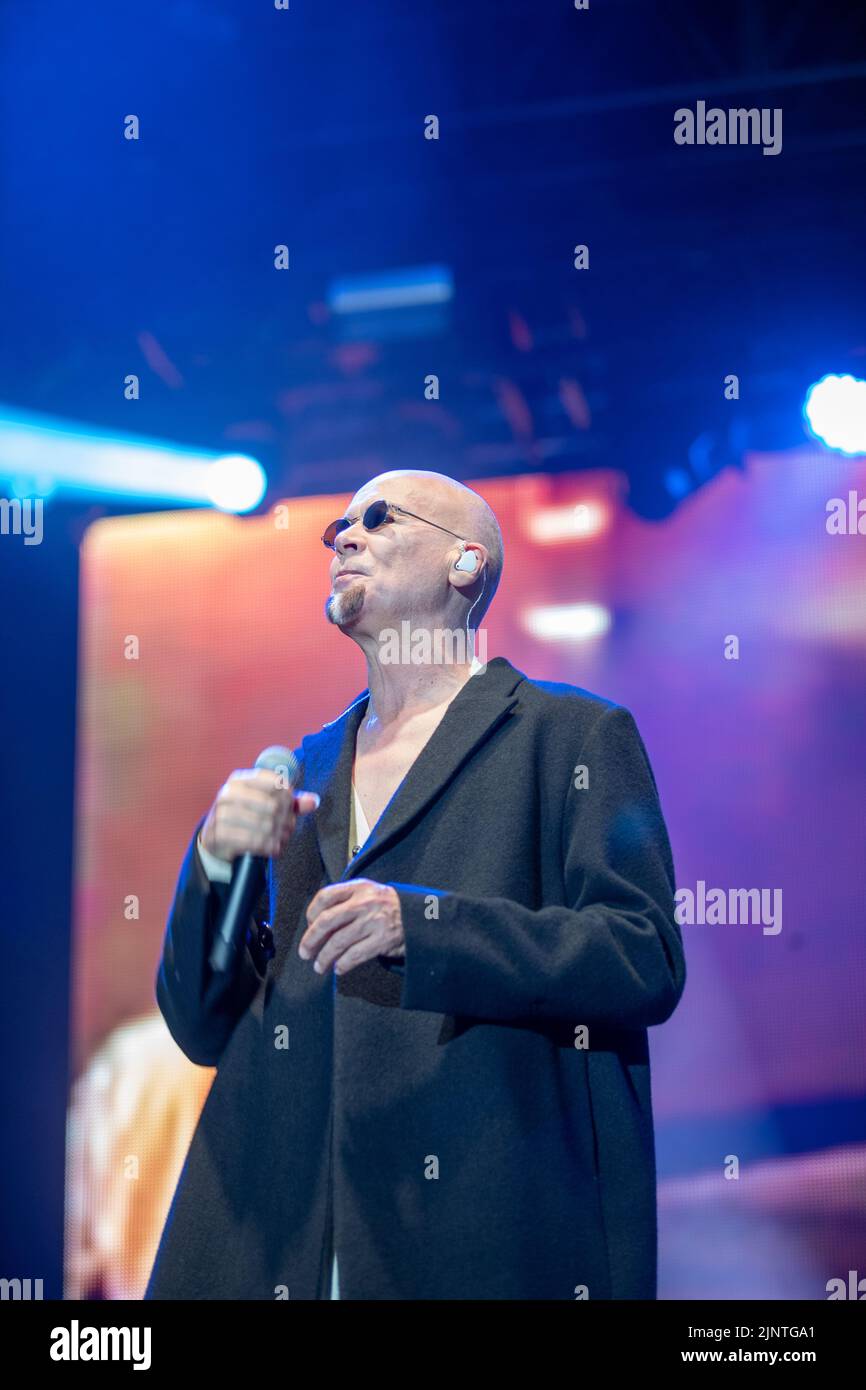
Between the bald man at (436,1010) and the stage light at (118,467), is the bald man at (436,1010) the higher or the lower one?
the lower one

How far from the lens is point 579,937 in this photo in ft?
6.13

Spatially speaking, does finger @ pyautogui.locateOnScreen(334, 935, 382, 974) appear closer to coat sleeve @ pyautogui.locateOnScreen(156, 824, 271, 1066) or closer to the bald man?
the bald man

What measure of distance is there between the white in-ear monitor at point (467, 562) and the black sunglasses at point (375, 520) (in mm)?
38

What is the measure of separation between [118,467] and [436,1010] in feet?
11.0

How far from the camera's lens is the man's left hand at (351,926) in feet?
5.74

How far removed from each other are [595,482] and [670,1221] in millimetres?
2587

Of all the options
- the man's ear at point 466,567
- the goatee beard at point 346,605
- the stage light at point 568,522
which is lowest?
the goatee beard at point 346,605

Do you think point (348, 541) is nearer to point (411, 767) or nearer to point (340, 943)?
point (411, 767)

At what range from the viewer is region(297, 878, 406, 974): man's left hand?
1.75 metres

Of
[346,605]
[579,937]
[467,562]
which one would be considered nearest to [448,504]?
A: [467,562]

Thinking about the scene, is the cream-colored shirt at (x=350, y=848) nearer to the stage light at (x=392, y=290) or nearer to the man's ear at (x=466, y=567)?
the man's ear at (x=466, y=567)

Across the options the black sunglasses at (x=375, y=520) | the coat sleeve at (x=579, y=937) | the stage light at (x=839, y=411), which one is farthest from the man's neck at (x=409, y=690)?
the stage light at (x=839, y=411)

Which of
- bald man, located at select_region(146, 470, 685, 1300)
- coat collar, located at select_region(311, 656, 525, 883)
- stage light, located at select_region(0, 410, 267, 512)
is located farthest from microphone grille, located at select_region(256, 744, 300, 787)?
stage light, located at select_region(0, 410, 267, 512)
